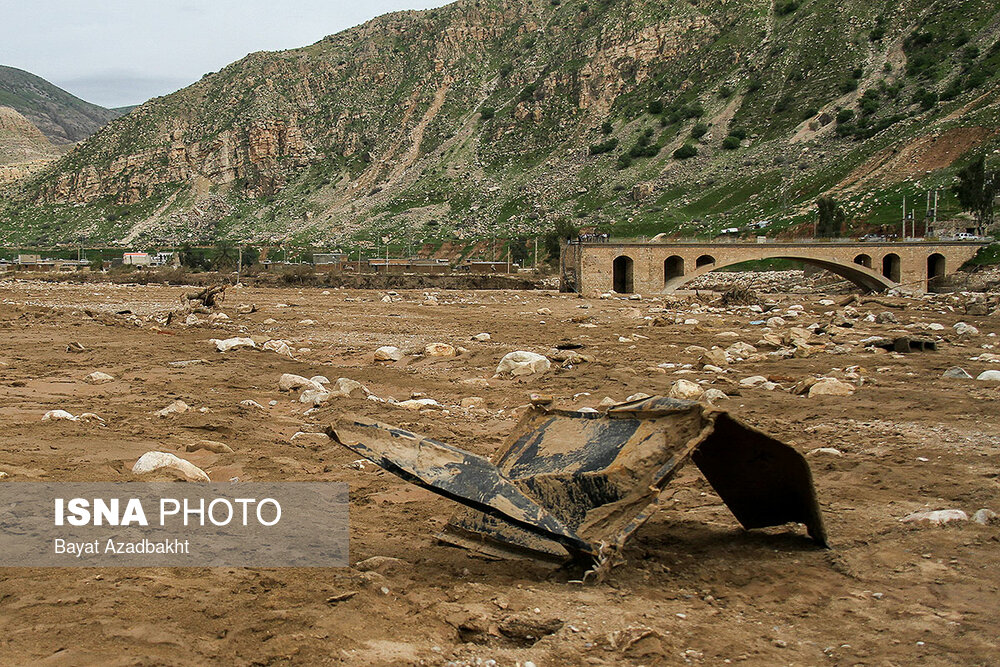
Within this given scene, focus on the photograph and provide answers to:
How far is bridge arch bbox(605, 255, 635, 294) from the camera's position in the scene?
2089 inches

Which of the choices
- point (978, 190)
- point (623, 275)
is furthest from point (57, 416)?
point (978, 190)

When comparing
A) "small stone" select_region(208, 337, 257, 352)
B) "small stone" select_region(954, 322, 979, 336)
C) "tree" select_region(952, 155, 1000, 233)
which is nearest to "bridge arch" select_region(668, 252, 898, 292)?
"tree" select_region(952, 155, 1000, 233)

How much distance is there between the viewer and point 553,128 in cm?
11144

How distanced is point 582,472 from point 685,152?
93952 millimetres

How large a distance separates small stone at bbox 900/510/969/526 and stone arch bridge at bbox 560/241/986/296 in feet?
152

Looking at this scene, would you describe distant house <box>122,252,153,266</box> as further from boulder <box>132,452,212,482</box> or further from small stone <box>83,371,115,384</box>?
boulder <box>132,452,212,482</box>

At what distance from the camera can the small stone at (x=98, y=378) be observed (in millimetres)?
10074

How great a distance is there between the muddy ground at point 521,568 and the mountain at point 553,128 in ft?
201

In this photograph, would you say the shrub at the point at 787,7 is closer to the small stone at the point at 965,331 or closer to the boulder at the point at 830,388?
the small stone at the point at 965,331

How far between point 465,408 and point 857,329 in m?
14.4

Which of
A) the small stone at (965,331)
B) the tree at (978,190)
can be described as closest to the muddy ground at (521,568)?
the small stone at (965,331)

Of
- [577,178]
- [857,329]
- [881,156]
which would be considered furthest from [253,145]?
[857,329]

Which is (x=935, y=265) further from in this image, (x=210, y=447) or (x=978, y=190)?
(x=210, y=447)

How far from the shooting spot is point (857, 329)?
788 inches
